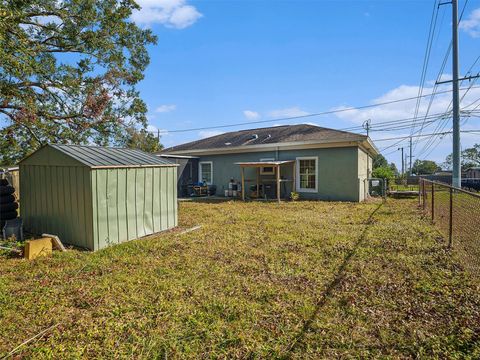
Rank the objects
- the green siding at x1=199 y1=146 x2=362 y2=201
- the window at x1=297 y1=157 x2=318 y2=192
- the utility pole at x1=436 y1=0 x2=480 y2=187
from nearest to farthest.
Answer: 1. the green siding at x1=199 y1=146 x2=362 y2=201
2. the window at x1=297 y1=157 x2=318 y2=192
3. the utility pole at x1=436 y1=0 x2=480 y2=187

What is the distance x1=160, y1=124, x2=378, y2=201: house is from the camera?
41.9 ft

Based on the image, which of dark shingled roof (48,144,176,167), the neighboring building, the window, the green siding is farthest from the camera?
the neighboring building

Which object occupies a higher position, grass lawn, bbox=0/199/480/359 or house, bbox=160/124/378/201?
house, bbox=160/124/378/201

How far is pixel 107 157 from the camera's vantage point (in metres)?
6.32

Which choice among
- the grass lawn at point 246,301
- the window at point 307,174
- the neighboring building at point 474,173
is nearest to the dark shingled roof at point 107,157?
the grass lawn at point 246,301

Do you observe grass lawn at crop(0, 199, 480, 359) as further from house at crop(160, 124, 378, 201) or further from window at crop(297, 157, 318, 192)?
window at crop(297, 157, 318, 192)

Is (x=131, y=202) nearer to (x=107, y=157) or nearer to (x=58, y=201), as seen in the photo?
(x=107, y=157)

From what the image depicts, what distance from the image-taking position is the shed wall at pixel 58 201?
18.2ft

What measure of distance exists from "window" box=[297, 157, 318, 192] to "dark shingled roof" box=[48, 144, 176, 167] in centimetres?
831

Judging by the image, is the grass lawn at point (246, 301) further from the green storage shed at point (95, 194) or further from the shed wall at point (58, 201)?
the shed wall at point (58, 201)

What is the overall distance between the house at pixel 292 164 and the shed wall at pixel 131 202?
244 inches

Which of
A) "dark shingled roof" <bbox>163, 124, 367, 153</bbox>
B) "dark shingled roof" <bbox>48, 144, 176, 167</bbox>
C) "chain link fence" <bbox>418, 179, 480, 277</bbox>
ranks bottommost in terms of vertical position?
"chain link fence" <bbox>418, 179, 480, 277</bbox>

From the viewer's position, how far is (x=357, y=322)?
2.84 m

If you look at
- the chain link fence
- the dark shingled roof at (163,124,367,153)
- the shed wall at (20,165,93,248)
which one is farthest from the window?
the shed wall at (20,165,93,248)
